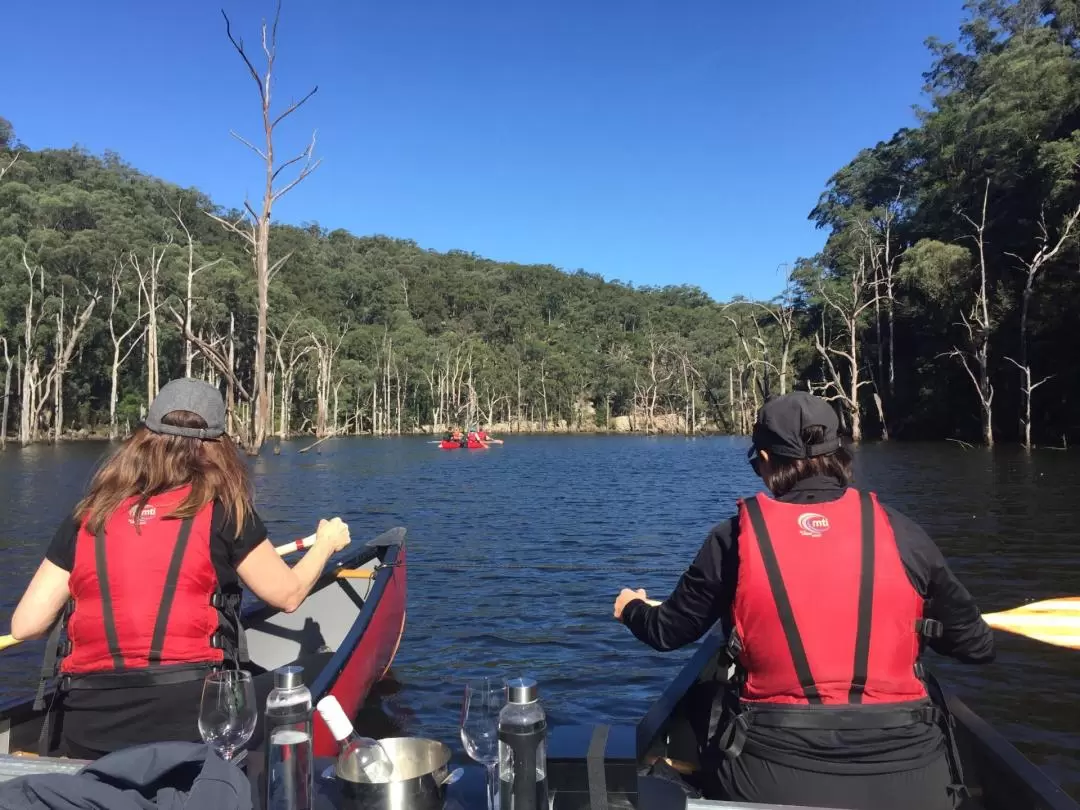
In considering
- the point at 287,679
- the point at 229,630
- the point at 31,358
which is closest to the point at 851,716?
the point at 287,679

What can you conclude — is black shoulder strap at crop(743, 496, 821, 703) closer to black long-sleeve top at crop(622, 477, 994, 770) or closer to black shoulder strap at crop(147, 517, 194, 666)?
black long-sleeve top at crop(622, 477, 994, 770)

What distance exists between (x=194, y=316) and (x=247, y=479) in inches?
2118

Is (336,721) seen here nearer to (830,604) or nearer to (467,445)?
(830,604)

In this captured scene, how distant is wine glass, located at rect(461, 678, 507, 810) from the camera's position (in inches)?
76.7

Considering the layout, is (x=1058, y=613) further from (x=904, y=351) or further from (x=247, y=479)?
(x=904, y=351)

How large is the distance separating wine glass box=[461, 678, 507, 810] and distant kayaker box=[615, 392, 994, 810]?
0.82m

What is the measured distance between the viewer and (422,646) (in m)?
7.38

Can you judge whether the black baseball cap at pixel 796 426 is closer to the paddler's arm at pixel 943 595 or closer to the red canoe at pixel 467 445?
the paddler's arm at pixel 943 595

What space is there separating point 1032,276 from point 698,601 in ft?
116

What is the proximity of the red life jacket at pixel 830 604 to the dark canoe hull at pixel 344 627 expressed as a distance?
2.47 meters

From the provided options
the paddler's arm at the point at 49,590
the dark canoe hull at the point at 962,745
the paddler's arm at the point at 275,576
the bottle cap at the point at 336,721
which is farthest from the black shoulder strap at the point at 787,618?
the paddler's arm at the point at 49,590

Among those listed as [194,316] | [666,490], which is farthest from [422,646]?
[194,316]

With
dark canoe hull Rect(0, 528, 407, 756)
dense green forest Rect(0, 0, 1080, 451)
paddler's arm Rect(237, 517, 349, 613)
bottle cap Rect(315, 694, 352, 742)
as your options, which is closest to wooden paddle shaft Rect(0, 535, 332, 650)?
dark canoe hull Rect(0, 528, 407, 756)

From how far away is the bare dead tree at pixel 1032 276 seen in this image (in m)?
29.9
